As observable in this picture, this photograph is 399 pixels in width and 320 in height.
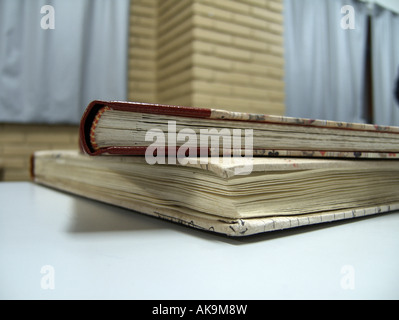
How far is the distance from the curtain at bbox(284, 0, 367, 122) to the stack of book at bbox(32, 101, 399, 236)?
1668mm

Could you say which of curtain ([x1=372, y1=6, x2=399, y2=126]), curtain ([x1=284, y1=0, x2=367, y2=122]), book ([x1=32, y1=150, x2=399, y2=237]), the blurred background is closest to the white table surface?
book ([x1=32, y1=150, x2=399, y2=237])

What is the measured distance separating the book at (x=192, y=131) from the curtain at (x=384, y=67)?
2500 millimetres

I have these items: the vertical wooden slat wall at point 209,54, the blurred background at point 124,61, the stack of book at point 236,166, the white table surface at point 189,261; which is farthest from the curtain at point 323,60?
the white table surface at point 189,261

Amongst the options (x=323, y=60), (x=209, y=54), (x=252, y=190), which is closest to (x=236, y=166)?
(x=252, y=190)

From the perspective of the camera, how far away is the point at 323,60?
2363 mm

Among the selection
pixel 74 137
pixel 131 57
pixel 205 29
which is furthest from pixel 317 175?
pixel 131 57

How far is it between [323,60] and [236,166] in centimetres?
230

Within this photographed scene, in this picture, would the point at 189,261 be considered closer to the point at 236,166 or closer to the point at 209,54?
the point at 236,166

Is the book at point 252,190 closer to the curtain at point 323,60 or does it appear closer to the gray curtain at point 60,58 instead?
the gray curtain at point 60,58

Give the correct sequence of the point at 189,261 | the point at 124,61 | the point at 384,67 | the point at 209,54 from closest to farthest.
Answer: the point at 189,261, the point at 209,54, the point at 124,61, the point at 384,67

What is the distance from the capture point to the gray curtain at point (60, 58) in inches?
63.9

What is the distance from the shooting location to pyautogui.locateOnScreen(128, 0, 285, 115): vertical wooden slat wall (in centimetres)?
166

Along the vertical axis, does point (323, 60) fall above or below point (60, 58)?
above
